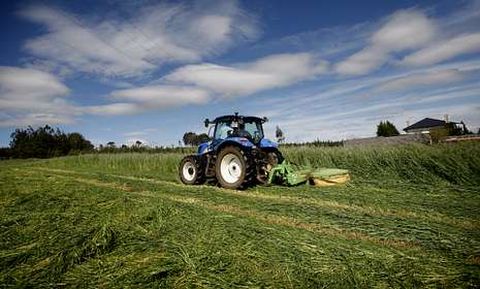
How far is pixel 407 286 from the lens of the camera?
126 inches

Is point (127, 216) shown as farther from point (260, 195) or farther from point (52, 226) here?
point (260, 195)

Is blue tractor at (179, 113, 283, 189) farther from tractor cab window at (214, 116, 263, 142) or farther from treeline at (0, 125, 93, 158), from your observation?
treeline at (0, 125, 93, 158)

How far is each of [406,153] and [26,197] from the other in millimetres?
10521

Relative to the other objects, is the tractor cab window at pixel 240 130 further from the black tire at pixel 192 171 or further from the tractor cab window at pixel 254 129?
the black tire at pixel 192 171

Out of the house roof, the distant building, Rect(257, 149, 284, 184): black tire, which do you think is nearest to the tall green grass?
Rect(257, 149, 284, 184): black tire

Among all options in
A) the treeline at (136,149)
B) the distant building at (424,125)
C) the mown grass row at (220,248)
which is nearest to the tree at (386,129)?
the distant building at (424,125)

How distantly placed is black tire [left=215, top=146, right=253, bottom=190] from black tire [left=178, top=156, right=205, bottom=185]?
3.28 ft

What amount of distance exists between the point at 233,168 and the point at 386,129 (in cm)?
3195

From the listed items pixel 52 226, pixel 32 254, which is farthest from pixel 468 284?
pixel 52 226

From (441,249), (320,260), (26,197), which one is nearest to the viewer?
(320,260)

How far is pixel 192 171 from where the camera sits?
11758 millimetres

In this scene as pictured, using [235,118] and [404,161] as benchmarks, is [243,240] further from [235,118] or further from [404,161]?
[404,161]

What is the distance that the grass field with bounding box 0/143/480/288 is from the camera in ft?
10.9

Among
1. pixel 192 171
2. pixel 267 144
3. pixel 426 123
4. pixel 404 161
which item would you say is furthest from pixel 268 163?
pixel 426 123
